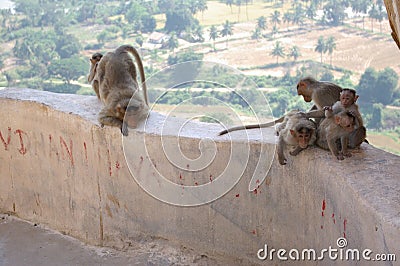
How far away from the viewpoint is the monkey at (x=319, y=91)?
400 centimetres

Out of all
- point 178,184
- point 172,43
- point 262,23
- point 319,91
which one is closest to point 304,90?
point 319,91

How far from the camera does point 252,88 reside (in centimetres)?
383

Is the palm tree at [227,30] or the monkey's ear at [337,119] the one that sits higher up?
the monkey's ear at [337,119]

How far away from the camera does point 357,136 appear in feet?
12.0

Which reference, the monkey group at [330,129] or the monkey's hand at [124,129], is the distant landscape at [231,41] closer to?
the monkey's hand at [124,129]

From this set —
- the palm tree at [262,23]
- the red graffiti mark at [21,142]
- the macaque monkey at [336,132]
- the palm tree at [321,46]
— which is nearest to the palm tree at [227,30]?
the palm tree at [262,23]

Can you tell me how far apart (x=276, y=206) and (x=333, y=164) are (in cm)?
57

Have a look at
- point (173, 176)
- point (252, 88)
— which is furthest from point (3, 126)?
point (252, 88)

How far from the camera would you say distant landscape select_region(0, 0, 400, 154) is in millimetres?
13959

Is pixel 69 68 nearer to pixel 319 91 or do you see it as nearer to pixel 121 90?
pixel 121 90

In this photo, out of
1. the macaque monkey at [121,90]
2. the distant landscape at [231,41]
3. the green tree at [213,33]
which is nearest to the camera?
the macaque monkey at [121,90]

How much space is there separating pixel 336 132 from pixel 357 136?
130 millimetres

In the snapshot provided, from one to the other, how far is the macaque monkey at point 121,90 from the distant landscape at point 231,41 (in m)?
6.77

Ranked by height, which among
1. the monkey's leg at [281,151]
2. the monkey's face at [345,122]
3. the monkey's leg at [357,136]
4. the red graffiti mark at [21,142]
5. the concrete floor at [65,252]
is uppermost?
the monkey's face at [345,122]
